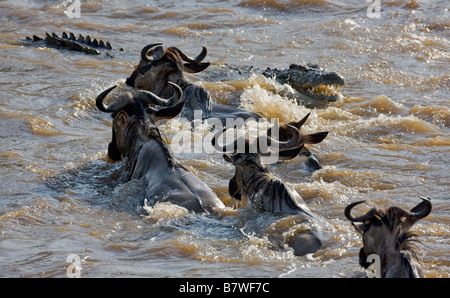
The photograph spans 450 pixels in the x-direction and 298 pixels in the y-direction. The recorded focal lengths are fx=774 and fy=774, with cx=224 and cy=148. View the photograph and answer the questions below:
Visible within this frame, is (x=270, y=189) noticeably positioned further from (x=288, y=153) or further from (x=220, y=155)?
(x=220, y=155)

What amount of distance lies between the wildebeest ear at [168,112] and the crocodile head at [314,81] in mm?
4109

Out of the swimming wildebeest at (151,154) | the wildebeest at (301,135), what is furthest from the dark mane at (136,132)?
the wildebeest at (301,135)

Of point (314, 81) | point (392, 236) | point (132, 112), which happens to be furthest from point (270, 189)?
point (314, 81)

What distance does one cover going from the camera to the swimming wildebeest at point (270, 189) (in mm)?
5574

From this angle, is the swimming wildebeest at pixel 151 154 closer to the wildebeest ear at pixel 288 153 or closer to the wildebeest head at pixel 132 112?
the wildebeest head at pixel 132 112

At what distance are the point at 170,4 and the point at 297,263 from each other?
14.0 meters

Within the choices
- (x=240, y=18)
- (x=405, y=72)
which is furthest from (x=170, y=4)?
(x=405, y=72)

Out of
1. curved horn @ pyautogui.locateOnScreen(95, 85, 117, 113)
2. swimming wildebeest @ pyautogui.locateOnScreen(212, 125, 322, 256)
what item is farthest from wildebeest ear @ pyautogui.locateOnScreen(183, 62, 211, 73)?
swimming wildebeest @ pyautogui.locateOnScreen(212, 125, 322, 256)

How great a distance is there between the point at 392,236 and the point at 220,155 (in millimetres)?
4417

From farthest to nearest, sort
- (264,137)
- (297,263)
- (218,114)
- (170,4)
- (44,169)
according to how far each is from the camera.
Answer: (170,4) → (218,114) → (44,169) → (264,137) → (297,263)

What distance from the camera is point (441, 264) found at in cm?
535

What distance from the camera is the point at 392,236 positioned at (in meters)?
4.33

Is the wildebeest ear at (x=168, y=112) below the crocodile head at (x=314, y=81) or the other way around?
the other way around
